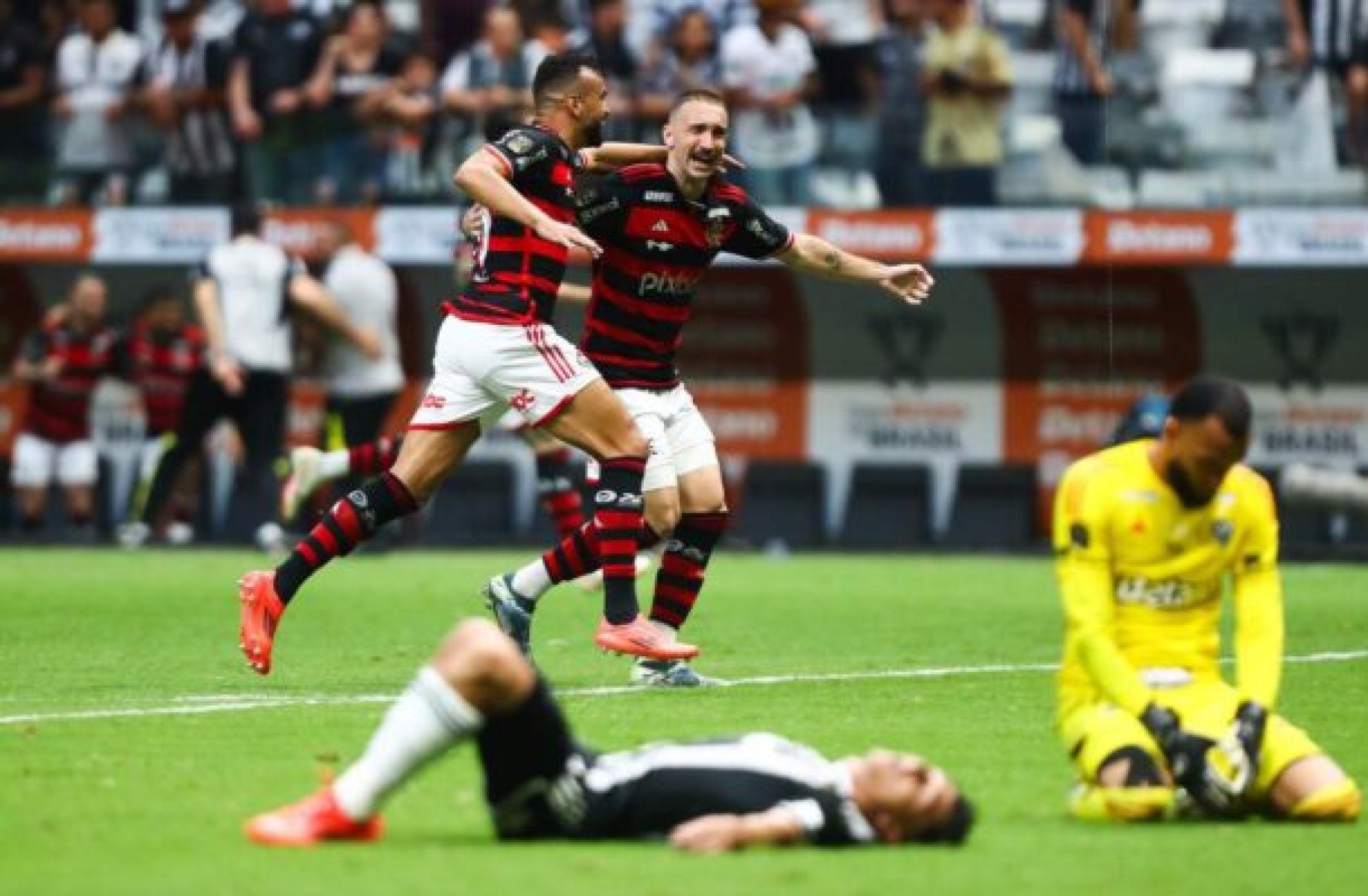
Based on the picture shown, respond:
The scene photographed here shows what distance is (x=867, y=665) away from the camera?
46.1ft

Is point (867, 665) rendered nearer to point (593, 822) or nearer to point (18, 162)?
point (593, 822)

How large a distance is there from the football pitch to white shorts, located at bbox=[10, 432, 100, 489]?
502 cm

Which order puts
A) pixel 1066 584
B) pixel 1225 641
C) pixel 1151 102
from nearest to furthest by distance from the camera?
pixel 1066 584
pixel 1225 641
pixel 1151 102

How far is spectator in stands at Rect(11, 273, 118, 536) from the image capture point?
2627cm

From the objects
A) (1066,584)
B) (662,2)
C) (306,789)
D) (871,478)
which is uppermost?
(662,2)

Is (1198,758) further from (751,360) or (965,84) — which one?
(751,360)

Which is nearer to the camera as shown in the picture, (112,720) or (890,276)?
(112,720)

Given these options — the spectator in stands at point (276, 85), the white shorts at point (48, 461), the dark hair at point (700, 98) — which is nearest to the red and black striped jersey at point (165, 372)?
the white shorts at point (48, 461)

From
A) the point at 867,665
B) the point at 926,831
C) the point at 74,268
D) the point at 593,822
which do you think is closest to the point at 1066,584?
the point at 926,831

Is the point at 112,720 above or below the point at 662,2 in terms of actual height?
below

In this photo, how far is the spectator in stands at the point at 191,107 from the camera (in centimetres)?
2530

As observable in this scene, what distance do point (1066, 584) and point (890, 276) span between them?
452cm

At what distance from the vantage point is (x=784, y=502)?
86.9 ft

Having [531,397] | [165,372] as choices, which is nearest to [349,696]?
[531,397]
